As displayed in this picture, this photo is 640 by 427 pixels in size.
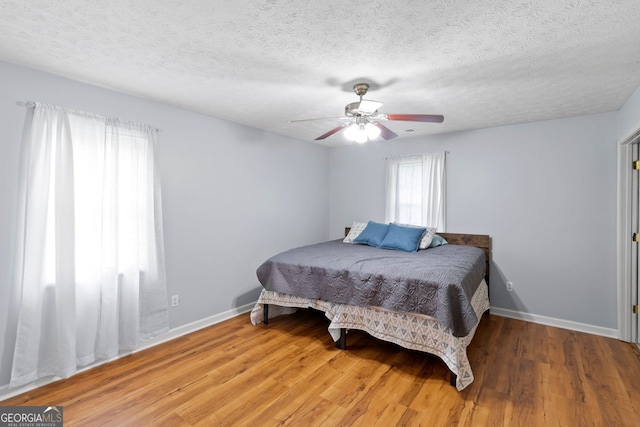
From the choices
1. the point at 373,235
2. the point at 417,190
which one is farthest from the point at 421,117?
the point at 417,190

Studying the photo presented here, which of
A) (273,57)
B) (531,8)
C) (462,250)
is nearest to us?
(531,8)

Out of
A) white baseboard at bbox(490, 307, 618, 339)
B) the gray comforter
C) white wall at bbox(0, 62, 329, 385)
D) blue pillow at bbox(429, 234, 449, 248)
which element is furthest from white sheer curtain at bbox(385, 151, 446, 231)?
white wall at bbox(0, 62, 329, 385)

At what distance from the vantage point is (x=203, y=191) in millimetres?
3402

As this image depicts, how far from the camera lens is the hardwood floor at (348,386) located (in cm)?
195

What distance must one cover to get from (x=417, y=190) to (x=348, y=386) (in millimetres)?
2925

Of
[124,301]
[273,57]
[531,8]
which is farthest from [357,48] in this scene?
[124,301]

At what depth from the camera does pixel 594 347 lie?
2.94 meters

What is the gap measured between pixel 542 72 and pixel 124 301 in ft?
12.7

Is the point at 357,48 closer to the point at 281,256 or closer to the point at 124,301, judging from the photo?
the point at 281,256

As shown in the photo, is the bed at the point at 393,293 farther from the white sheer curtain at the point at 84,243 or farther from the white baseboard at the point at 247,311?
the white sheer curtain at the point at 84,243

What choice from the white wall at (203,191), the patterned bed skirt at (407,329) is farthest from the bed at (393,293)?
the white wall at (203,191)

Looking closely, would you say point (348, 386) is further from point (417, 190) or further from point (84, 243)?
point (417, 190)

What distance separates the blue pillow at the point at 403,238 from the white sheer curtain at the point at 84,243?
257 centimetres

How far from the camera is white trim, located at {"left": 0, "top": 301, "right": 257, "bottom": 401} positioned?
7.08ft
